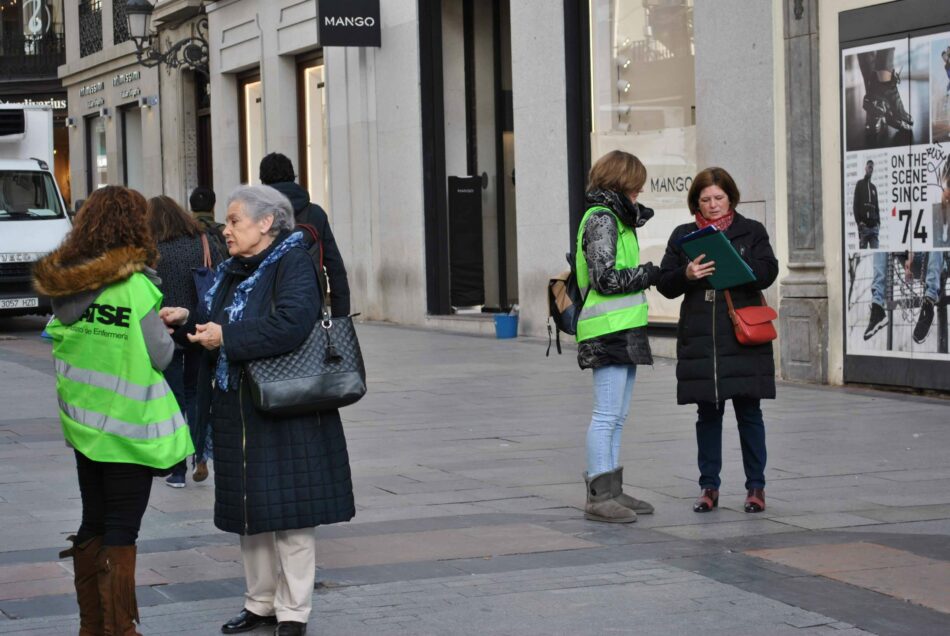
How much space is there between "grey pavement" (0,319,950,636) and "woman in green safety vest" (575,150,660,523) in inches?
9.8

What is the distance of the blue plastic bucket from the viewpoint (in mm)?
18531

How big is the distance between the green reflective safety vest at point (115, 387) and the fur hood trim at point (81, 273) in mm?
46

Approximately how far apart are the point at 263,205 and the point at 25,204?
16.7m

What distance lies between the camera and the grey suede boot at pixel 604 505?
7469mm

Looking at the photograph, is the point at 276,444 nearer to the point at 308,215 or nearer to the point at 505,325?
the point at 308,215

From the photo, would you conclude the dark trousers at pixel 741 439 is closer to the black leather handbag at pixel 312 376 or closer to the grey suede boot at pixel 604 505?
the grey suede boot at pixel 604 505

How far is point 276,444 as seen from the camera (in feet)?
17.8

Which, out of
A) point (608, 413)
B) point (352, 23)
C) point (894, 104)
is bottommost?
point (608, 413)

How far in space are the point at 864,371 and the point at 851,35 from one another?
2.74m

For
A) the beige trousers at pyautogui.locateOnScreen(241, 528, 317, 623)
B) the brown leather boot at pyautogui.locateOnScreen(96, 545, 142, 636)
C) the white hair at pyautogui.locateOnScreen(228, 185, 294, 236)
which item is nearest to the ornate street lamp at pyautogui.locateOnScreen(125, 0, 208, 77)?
the white hair at pyautogui.locateOnScreen(228, 185, 294, 236)

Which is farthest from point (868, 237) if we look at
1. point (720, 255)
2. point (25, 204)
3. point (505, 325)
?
point (25, 204)

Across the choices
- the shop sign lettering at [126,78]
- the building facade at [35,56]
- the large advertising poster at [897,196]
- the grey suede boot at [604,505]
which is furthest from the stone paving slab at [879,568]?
the building facade at [35,56]

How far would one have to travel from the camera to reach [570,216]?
56.9 ft

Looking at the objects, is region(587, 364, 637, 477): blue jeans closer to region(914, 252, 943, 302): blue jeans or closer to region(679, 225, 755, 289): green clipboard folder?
region(679, 225, 755, 289): green clipboard folder
